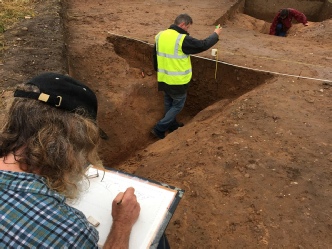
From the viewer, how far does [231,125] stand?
454cm

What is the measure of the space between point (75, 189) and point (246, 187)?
2.44 metres

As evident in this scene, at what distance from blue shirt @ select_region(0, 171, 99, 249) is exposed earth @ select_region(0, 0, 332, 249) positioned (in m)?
2.01

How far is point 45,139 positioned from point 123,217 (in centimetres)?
70

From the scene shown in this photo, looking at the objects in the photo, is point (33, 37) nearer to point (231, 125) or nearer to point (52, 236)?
point (231, 125)

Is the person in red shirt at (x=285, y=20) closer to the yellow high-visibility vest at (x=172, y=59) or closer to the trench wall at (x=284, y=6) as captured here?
the trench wall at (x=284, y=6)

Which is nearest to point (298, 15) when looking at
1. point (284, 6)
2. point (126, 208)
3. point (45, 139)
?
point (284, 6)

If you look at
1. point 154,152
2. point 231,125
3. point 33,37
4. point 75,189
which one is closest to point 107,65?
point 33,37

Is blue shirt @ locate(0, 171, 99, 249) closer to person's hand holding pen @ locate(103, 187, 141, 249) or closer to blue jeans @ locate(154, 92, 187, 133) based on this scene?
person's hand holding pen @ locate(103, 187, 141, 249)

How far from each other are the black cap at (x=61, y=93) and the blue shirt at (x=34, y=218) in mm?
360

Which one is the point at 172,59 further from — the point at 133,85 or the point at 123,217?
the point at 123,217

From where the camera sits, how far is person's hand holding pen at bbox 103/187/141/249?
68.1 inches

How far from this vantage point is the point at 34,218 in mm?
1260

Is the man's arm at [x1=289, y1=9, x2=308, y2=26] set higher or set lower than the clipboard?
lower

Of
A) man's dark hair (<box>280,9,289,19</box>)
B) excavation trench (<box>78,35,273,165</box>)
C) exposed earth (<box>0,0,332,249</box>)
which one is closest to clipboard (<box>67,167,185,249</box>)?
exposed earth (<box>0,0,332,249</box>)
